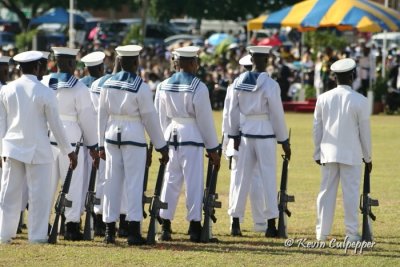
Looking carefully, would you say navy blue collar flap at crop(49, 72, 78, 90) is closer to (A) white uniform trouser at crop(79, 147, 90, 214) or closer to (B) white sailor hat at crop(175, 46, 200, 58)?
(A) white uniform trouser at crop(79, 147, 90, 214)

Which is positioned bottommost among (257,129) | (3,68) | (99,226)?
(99,226)

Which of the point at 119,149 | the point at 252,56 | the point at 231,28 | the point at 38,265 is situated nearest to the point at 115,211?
the point at 119,149

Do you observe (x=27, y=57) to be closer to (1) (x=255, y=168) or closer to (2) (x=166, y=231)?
(2) (x=166, y=231)

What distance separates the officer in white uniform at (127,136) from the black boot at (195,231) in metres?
0.82

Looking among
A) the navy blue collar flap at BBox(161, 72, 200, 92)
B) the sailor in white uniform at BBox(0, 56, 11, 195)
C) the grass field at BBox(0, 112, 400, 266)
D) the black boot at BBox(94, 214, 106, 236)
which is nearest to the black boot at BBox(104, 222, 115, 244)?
the grass field at BBox(0, 112, 400, 266)

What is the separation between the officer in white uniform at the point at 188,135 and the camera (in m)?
14.5

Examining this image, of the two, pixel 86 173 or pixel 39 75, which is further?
pixel 86 173

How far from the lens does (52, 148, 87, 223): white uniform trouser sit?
14.6 meters

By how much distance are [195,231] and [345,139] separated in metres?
2.04

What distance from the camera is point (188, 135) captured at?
1459 centimetres

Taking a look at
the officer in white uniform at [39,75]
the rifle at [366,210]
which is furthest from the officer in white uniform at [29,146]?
the rifle at [366,210]

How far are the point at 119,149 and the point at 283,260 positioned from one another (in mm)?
2317

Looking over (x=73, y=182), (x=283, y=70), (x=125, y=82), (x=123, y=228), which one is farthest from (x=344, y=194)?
(x=283, y=70)

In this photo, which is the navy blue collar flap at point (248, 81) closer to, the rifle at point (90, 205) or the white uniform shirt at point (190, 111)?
the white uniform shirt at point (190, 111)
